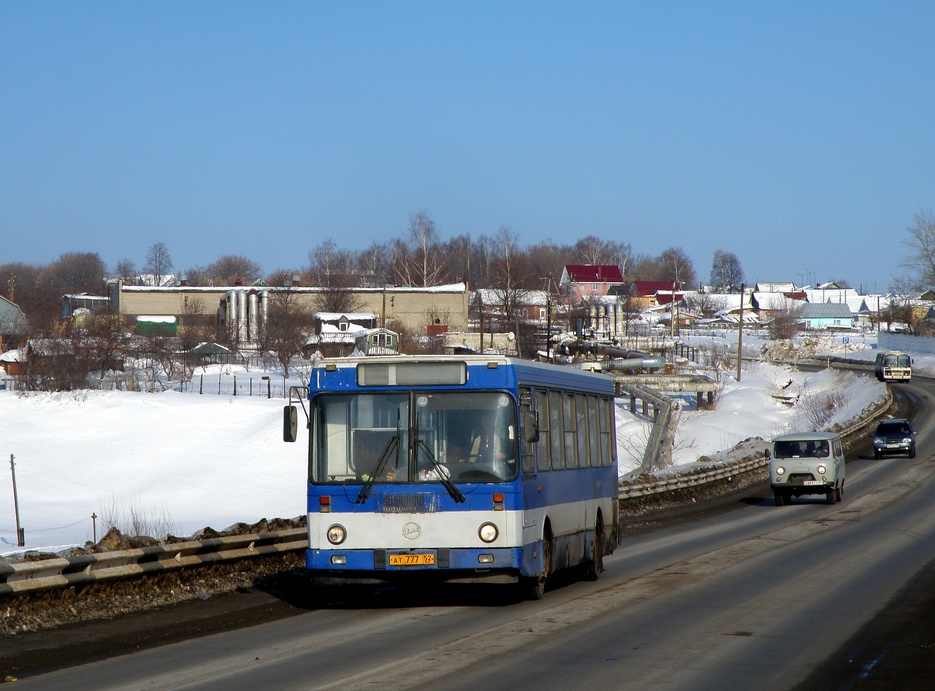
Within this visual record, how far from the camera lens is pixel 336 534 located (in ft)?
41.7

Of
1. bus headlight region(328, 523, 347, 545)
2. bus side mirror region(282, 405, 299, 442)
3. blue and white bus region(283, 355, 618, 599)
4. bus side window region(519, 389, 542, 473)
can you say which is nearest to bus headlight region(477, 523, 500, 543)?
blue and white bus region(283, 355, 618, 599)

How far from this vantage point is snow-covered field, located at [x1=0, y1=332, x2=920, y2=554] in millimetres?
→ 43031

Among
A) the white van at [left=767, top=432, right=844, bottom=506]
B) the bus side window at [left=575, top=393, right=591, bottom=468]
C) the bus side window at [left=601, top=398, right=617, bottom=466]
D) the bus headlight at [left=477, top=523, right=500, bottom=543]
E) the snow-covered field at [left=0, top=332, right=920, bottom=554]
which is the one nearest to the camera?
the bus headlight at [left=477, top=523, right=500, bottom=543]

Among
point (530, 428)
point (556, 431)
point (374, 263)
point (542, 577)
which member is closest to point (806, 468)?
point (556, 431)

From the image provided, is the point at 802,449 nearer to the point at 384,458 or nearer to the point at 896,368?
the point at 384,458

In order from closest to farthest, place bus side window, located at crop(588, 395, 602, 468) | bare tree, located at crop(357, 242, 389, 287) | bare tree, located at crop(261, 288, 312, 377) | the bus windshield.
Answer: the bus windshield, bus side window, located at crop(588, 395, 602, 468), bare tree, located at crop(261, 288, 312, 377), bare tree, located at crop(357, 242, 389, 287)

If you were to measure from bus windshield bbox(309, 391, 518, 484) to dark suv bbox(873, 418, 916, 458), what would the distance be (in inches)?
1687

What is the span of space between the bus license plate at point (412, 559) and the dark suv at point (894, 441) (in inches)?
1702

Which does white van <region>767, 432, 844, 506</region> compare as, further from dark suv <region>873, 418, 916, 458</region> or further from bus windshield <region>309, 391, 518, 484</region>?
bus windshield <region>309, 391, 518, 484</region>

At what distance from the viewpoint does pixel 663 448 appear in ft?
170

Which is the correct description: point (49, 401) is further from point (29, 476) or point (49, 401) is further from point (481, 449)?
point (481, 449)

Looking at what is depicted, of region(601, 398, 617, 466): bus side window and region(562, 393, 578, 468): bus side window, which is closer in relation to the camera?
region(562, 393, 578, 468): bus side window

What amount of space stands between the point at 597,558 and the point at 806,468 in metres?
19.8

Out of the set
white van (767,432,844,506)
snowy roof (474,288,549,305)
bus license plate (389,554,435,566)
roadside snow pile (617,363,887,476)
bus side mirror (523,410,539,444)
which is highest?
snowy roof (474,288,549,305)
